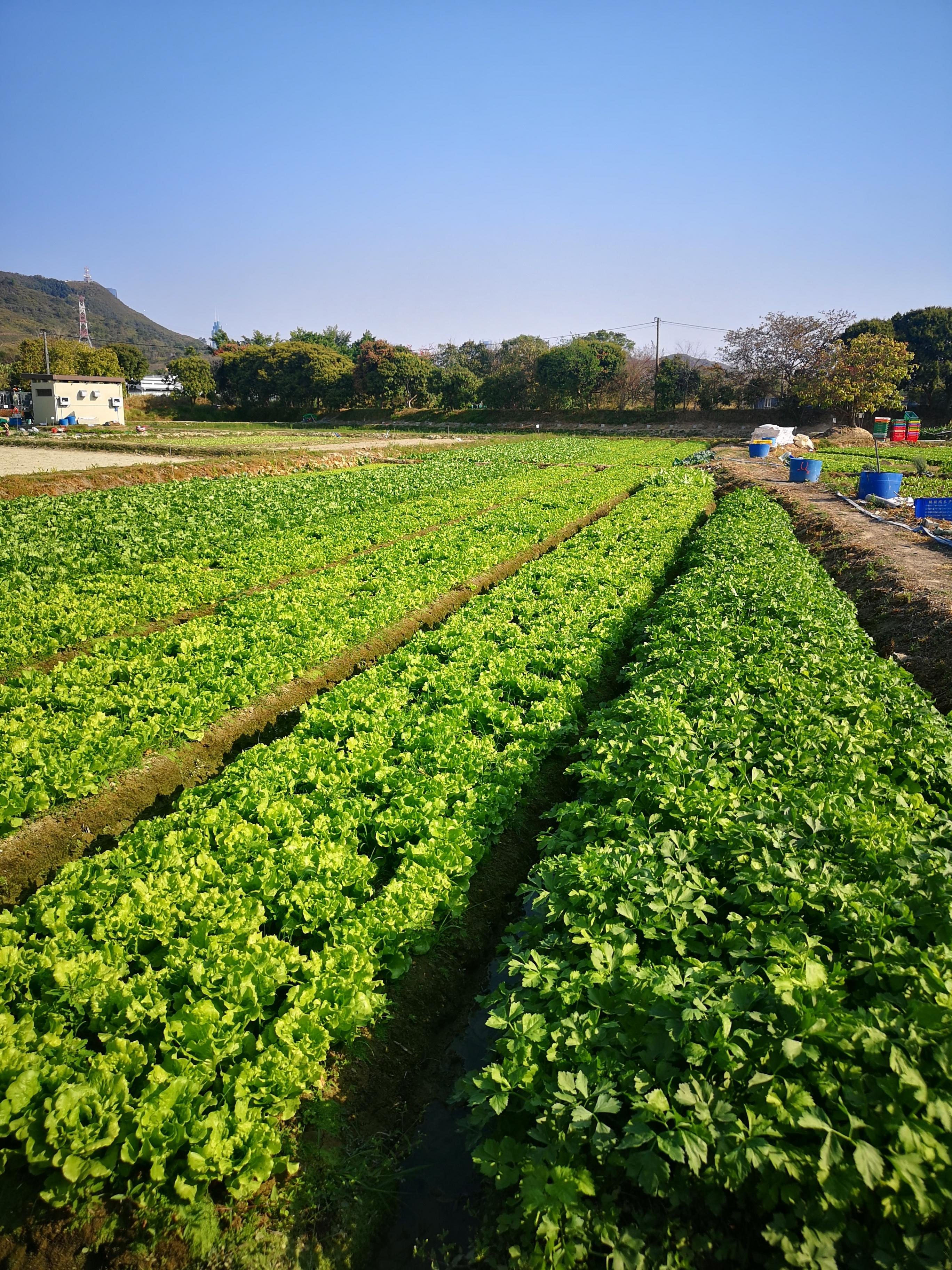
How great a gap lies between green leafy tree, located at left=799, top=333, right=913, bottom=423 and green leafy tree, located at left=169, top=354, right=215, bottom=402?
80.7 meters

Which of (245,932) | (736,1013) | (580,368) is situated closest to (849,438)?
(580,368)

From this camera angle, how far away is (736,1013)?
356 cm

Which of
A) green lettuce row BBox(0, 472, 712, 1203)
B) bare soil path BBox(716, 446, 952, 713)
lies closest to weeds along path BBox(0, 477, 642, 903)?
green lettuce row BBox(0, 472, 712, 1203)

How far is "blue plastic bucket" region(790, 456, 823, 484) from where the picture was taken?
2973 cm

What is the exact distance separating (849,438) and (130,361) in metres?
106

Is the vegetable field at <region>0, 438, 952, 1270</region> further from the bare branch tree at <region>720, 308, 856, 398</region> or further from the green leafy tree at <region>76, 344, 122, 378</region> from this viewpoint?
the green leafy tree at <region>76, 344, 122, 378</region>

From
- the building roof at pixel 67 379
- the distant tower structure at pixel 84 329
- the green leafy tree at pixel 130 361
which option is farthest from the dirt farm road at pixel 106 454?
the distant tower structure at pixel 84 329

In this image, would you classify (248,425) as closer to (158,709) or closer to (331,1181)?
(158,709)

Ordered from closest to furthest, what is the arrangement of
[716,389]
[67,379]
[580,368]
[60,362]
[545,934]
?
[545,934] → [67,379] → [716,389] → [580,368] → [60,362]

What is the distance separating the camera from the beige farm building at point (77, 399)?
212 feet

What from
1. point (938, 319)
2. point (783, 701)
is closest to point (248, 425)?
point (938, 319)

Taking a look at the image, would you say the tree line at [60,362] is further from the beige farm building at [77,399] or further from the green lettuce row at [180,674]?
the green lettuce row at [180,674]

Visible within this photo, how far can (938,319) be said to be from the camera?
7100 cm

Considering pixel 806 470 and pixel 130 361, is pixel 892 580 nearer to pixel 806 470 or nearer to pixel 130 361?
pixel 806 470
